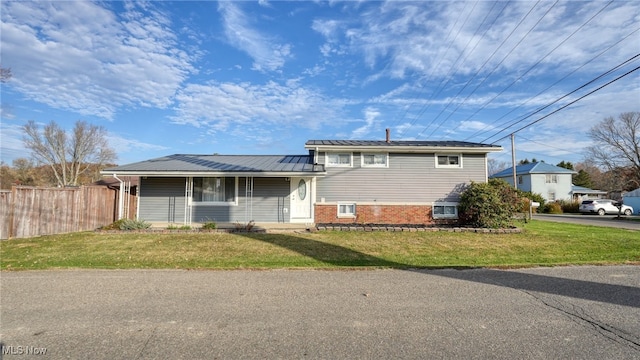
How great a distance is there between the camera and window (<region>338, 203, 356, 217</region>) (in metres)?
16.1

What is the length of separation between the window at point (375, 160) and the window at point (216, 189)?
20.7 ft

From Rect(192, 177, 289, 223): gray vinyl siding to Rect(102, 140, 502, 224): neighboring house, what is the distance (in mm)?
44

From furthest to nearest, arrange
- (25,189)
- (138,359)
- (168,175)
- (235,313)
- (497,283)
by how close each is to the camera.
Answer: (168,175), (25,189), (497,283), (235,313), (138,359)

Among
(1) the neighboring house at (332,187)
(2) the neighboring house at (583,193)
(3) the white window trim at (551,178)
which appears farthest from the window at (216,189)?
(2) the neighboring house at (583,193)

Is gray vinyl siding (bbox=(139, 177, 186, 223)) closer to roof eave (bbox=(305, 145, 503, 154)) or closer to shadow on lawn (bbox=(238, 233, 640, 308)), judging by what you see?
roof eave (bbox=(305, 145, 503, 154))

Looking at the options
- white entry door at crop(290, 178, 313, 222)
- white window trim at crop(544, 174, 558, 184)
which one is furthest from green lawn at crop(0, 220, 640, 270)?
white window trim at crop(544, 174, 558, 184)

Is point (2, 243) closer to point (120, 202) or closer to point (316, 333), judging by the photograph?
point (120, 202)

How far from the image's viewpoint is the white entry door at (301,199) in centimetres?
1571

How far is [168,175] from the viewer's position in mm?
14719

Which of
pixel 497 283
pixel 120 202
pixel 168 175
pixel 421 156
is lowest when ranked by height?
pixel 497 283

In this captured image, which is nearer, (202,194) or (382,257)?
(382,257)

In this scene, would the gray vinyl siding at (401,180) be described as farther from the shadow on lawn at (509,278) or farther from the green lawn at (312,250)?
the shadow on lawn at (509,278)

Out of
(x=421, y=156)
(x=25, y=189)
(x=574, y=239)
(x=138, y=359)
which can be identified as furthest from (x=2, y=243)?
(x=574, y=239)

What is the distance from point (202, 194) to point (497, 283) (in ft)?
42.5
